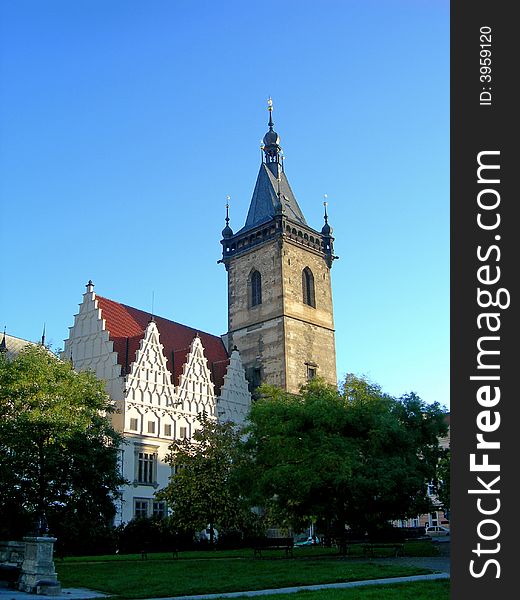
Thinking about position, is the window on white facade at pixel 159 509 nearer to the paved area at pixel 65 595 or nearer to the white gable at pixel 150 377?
the white gable at pixel 150 377

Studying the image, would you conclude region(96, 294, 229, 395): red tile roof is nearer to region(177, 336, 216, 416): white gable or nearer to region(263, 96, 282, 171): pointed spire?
region(177, 336, 216, 416): white gable

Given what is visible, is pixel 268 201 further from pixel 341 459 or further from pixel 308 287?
pixel 341 459

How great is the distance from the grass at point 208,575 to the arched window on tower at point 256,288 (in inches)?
1616

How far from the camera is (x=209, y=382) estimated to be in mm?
57906

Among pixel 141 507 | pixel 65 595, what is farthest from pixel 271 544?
pixel 141 507

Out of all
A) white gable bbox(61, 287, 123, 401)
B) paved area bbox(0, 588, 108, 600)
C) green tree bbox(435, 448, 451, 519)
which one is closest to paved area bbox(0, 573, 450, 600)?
paved area bbox(0, 588, 108, 600)

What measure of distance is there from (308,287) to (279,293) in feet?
16.1

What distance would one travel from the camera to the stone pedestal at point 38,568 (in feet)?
60.4

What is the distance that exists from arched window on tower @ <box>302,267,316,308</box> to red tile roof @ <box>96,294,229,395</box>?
9.56m

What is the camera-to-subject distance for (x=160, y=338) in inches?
2367

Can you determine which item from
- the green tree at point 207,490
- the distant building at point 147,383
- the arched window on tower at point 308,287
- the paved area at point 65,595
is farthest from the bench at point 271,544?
the arched window on tower at point 308,287

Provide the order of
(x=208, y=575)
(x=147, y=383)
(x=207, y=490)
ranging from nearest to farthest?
(x=208, y=575) < (x=207, y=490) < (x=147, y=383)

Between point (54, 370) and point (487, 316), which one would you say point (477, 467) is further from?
point (54, 370)

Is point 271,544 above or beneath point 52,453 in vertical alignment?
beneath
